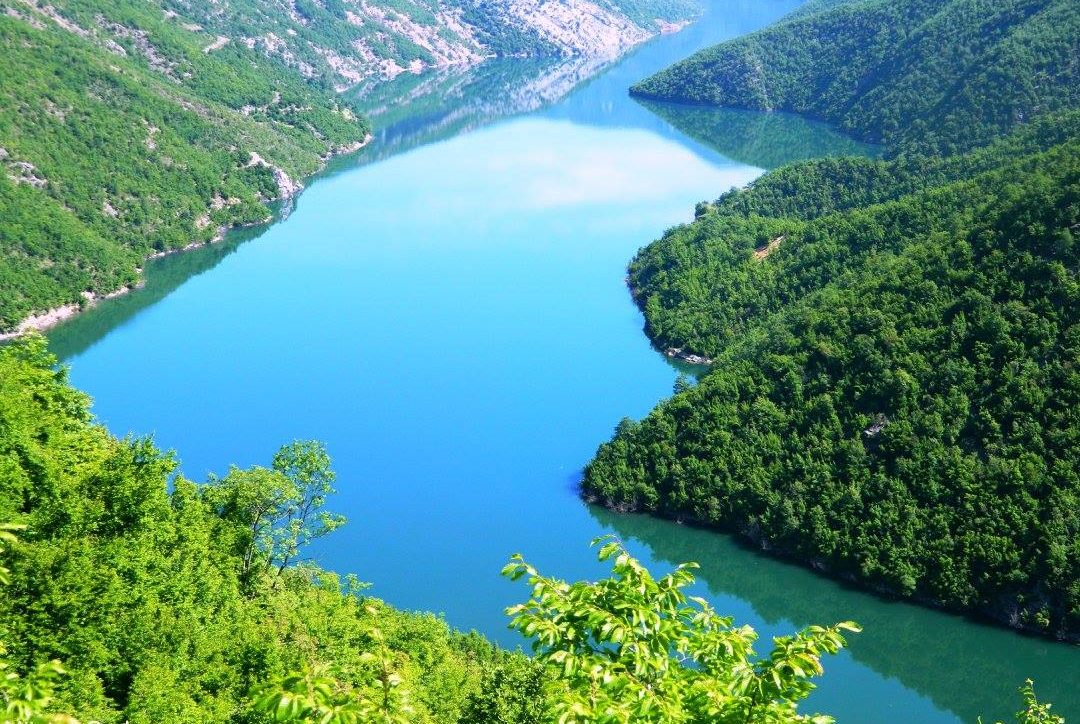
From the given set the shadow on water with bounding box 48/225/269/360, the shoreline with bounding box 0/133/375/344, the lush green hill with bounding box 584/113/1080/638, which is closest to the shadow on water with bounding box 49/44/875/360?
the shadow on water with bounding box 48/225/269/360

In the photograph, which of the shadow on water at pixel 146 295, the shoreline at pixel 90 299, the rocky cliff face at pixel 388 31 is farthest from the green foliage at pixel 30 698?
the rocky cliff face at pixel 388 31

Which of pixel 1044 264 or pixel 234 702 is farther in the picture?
pixel 1044 264

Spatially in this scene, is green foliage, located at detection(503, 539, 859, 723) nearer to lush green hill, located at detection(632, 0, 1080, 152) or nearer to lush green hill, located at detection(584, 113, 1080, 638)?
lush green hill, located at detection(584, 113, 1080, 638)

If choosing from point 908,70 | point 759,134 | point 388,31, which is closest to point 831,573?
point 908,70

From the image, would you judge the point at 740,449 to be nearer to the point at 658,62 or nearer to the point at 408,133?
the point at 408,133

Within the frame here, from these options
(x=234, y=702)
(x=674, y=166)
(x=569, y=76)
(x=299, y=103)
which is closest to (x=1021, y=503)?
(x=234, y=702)
